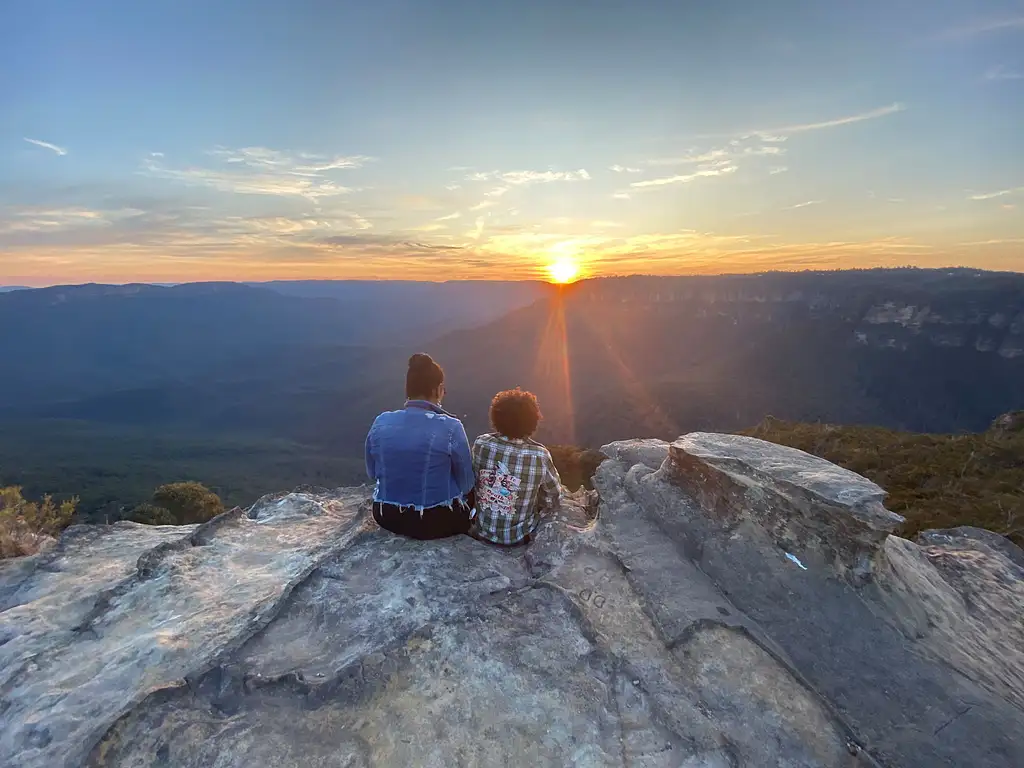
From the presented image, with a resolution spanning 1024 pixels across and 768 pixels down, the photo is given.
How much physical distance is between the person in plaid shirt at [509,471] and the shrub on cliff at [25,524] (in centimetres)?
644

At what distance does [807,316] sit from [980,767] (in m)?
98.6

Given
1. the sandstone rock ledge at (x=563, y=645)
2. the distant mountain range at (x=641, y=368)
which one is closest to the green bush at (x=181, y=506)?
the sandstone rock ledge at (x=563, y=645)

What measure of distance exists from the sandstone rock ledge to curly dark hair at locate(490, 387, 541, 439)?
1.28 metres

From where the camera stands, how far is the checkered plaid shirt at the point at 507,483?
5.73m

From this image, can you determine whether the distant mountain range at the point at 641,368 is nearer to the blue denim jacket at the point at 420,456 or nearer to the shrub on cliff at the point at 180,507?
the shrub on cliff at the point at 180,507

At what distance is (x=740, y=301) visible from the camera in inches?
3947

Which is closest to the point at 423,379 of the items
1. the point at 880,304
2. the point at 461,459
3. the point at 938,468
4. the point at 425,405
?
the point at 425,405

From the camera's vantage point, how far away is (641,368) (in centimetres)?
9394

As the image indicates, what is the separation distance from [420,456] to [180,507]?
42.7 feet

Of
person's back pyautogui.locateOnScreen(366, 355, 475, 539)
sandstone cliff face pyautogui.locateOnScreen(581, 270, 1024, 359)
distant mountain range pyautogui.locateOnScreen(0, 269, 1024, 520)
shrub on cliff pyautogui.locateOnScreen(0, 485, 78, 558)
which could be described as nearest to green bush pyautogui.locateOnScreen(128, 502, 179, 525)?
shrub on cliff pyautogui.locateOnScreen(0, 485, 78, 558)

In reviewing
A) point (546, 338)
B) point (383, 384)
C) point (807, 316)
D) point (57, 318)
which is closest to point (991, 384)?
point (807, 316)

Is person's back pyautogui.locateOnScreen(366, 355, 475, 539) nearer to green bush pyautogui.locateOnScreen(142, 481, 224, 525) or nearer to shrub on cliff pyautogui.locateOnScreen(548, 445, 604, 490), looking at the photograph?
shrub on cliff pyautogui.locateOnScreen(548, 445, 604, 490)

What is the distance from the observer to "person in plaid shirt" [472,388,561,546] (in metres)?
5.72

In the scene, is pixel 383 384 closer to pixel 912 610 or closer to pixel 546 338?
pixel 546 338
